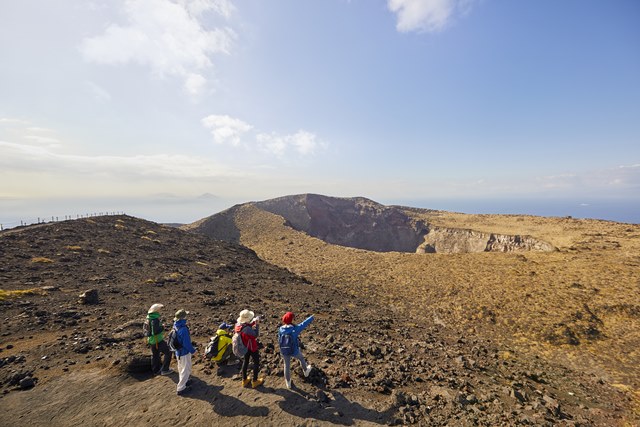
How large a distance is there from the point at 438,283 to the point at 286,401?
69.0 ft

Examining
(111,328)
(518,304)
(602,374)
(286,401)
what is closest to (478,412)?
(286,401)

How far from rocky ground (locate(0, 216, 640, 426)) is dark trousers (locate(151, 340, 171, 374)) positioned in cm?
34

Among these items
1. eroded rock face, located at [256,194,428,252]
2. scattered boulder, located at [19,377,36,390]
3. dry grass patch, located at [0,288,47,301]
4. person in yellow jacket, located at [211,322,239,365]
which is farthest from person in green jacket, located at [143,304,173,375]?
eroded rock face, located at [256,194,428,252]

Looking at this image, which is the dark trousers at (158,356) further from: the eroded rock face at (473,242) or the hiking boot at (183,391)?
the eroded rock face at (473,242)

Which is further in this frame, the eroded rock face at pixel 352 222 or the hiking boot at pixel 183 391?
the eroded rock face at pixel 352 222

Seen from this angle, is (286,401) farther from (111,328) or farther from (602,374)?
(602,374)

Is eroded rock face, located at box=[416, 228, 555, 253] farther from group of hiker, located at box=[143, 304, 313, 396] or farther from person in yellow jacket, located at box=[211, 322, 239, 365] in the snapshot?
person in yellow jacket, located at box=[211, 322, 239, 365]

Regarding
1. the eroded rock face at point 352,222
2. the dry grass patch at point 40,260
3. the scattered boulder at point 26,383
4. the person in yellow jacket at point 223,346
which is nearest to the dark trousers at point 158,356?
the person in yellow jacket at point 223,346

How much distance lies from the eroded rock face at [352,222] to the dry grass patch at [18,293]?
52160mm

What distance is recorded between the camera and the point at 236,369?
30.2 ft

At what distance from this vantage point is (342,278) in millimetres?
28594

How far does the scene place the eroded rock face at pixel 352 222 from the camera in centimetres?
6844

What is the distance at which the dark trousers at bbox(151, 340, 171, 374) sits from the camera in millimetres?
8914

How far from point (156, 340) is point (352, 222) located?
6757 centimetres
